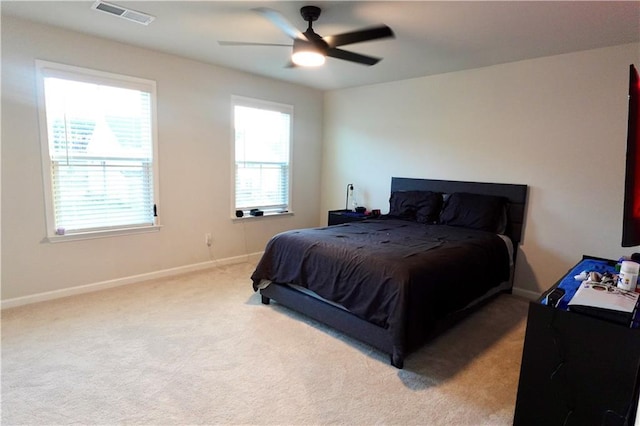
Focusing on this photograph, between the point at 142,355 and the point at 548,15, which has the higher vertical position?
the point at 548,15

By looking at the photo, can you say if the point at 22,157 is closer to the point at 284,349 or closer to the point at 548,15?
the point at 284,349

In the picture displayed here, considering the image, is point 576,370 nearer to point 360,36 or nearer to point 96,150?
point 360,36

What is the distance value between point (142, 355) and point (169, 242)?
1.84m

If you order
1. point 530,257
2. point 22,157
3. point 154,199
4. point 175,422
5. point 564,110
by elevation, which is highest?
point 564,110

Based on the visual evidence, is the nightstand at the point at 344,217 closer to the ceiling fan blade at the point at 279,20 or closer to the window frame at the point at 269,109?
the window frame at the point at 269,109

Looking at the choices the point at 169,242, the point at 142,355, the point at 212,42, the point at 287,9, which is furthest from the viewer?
the point at 169,242

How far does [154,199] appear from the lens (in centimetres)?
388

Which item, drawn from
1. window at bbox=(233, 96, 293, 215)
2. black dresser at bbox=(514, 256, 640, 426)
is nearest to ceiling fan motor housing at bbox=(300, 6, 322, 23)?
window at bbox=(233, 96, 293, 215)

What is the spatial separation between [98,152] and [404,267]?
3.11 metres

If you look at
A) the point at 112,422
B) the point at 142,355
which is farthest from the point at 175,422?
the point at 142,355

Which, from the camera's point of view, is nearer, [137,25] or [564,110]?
[137,25]

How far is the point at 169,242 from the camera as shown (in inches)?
160

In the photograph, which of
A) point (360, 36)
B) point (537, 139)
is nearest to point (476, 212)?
point (537, 139)

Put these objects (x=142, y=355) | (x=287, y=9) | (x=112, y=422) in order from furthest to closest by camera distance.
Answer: (x=287, y=9) → (x=142, y=355) → (x=112, y=422)
